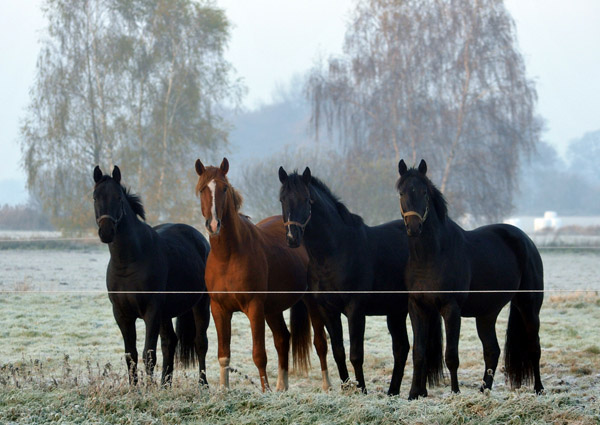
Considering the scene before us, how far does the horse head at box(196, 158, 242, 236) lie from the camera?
658 centimetres

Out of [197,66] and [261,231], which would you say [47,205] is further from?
[261,231]

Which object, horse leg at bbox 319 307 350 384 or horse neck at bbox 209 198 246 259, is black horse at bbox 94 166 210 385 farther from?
horse leg at bbox 319 307 350 384

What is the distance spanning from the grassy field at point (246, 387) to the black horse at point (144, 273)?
38 centimetres

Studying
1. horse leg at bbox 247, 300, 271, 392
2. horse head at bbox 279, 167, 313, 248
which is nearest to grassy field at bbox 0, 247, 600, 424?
horse leg at bbox 247, 300, 271, 392

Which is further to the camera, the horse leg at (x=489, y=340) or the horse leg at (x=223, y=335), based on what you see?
the horse leg at (x=489, y=340)

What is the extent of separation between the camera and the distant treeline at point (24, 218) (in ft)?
97.9

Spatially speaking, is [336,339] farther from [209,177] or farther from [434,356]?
[209,177]

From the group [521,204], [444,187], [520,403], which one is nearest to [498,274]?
[520,403]

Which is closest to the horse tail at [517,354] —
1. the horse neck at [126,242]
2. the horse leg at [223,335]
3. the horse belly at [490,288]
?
the horse belly at [490,288]

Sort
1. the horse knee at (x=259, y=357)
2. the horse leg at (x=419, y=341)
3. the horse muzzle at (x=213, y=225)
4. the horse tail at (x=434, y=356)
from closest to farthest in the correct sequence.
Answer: the horse muzzle at (x=213, y=225) → the horse leg at (x=419, y=341) → the horse knee at (x=259, y=357) → the horse tail at (x=434, y=356)

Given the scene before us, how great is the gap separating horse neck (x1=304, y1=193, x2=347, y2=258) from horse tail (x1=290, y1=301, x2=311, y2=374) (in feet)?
4.91

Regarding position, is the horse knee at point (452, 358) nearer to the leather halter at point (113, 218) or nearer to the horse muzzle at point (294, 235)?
the horse muzzle at point (294, 235)

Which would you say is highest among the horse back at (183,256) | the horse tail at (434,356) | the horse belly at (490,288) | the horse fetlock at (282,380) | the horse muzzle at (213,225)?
the horse muzzle at (213,225)

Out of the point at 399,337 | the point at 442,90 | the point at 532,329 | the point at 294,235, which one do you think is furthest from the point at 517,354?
the point at 442,90
